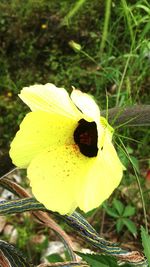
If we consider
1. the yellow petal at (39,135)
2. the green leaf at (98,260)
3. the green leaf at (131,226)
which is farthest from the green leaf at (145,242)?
the green leaf at (131,226)

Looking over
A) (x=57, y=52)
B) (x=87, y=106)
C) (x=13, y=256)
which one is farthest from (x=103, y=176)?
(x=57, y=52)

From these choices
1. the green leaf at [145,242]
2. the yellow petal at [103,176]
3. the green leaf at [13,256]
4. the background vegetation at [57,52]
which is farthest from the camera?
the background vegetation at [57,52]

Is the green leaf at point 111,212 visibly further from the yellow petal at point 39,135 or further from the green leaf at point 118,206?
the yellow petal at point 39,135

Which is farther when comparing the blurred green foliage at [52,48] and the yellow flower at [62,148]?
the blurred green foliage at [52,48]

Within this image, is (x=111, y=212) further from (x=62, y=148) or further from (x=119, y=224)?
(x=62, y=148)

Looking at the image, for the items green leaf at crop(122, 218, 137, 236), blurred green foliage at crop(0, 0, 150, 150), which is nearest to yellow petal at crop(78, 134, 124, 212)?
green leaf at crop(122, 218, 137, 236)
